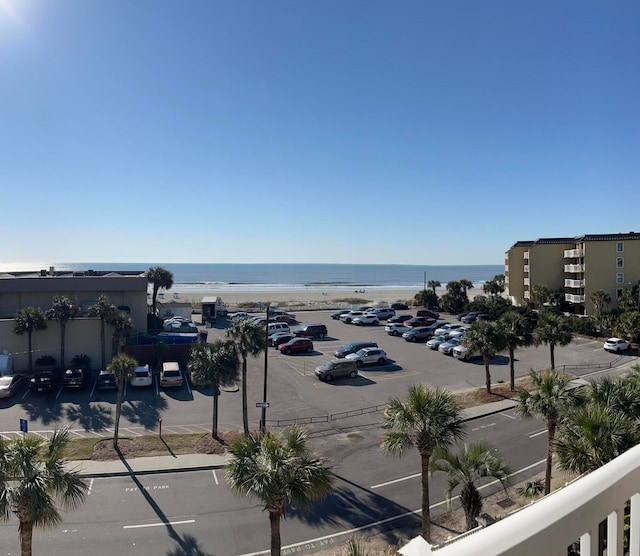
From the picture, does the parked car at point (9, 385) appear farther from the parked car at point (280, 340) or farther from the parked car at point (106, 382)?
the parked car at point (280, 340)

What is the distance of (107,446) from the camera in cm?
2038

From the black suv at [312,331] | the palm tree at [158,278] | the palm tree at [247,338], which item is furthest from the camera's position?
the palm tree at [158,278]

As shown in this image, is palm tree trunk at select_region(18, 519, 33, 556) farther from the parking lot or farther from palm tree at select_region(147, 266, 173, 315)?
palm tree at select_region(147, 266, 173, 315)

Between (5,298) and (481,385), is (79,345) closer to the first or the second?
(5,298)

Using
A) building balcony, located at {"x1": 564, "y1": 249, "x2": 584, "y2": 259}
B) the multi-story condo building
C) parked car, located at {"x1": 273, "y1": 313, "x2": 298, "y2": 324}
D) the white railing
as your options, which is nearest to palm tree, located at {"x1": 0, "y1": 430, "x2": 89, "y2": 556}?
the white railing

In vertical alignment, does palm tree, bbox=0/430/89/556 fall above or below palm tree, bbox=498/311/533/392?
below

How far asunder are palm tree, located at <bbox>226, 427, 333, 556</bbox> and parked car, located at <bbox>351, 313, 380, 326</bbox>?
43162mm

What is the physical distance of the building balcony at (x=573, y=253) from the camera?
53.2 metres

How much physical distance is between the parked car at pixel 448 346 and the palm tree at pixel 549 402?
887 inches

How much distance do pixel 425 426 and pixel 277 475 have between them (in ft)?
15.3

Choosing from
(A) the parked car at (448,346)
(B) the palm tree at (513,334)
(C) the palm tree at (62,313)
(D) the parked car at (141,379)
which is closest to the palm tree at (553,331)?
(B) the palm tree at (513,334)

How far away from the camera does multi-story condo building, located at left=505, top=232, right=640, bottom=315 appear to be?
50.6 metres

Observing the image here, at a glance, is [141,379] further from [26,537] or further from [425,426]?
[425,426]

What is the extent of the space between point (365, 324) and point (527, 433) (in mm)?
33270
